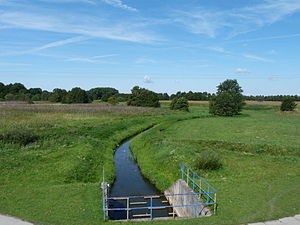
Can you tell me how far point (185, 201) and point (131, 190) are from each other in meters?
5.39

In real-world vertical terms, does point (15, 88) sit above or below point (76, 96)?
above

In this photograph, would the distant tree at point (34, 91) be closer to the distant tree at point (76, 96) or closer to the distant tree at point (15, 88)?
the distant tree at point (15, 88)

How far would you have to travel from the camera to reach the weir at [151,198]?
14202mm

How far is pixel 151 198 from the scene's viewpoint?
1353 centimetres

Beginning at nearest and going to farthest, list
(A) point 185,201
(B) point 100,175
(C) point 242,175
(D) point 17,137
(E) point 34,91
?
(A) point 185,201 < (C) point 242,175 < (B) point 100,175 < (D) point 17,137 < (E) point 34,91

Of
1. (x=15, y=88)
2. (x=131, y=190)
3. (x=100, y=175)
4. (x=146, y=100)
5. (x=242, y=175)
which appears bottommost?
(x=131, y=190)

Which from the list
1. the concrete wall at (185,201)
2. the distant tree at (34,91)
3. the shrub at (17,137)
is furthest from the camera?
the distant tree at (34,91)

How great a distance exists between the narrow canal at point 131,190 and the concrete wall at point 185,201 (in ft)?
2.55

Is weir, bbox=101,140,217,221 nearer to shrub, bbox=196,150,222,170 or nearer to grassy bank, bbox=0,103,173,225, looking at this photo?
shrub, bbox=196,150,222,170

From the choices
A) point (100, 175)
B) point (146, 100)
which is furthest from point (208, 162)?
point (146, 100)

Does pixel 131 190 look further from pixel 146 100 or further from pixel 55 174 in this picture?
pixel 146 100

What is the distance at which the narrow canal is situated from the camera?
16545 millimetres

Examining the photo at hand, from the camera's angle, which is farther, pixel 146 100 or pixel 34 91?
pixel 34 91

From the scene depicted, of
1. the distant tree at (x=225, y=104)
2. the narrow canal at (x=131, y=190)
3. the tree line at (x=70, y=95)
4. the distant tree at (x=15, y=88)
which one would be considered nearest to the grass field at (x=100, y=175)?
the narrow canal at (x=131, y=190)
